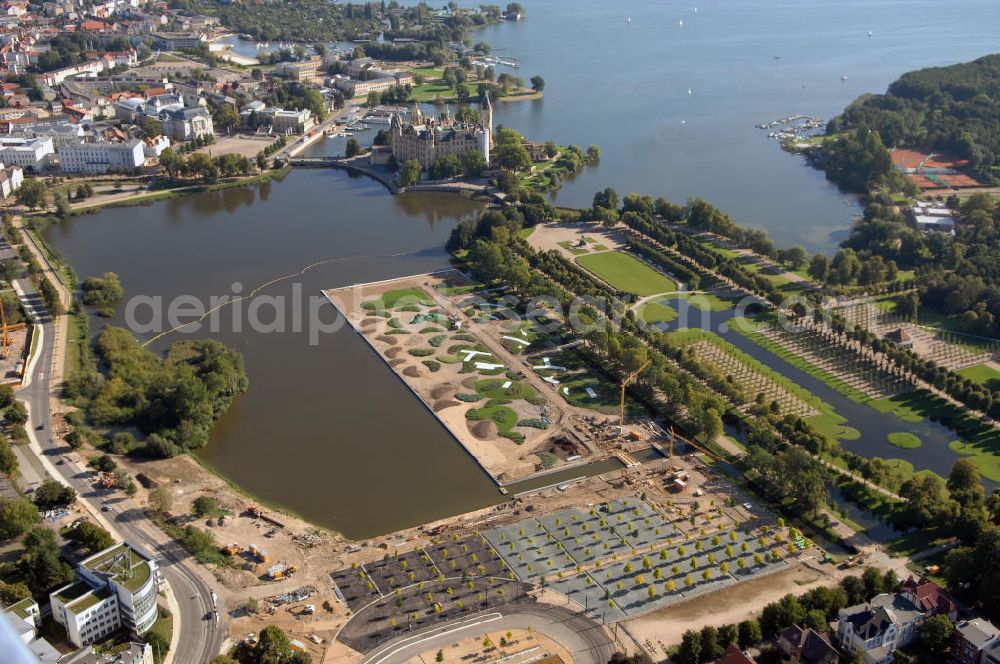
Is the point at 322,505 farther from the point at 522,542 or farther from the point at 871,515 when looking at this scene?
the point at 871,515

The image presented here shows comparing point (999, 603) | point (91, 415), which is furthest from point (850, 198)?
point (91, 415)

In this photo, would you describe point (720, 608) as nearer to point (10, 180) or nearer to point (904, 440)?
point (904, 440)

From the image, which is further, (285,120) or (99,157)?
(285,120)

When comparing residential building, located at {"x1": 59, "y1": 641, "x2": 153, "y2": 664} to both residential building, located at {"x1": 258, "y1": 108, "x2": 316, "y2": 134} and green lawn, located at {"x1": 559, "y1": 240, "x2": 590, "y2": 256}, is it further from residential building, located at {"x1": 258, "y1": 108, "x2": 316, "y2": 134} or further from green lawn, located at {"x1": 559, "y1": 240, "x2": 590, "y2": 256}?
residential building, located at {"x1": 258, "y1": 108, "x2": 316, "y2": 134}

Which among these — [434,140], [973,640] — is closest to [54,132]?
[434,140]

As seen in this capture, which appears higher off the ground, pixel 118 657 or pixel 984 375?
pixel 984 375

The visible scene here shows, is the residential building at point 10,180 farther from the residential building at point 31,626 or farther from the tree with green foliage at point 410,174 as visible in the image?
the residential building at point 31,626
